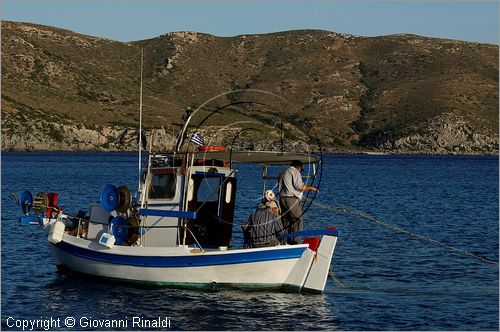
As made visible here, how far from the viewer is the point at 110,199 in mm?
28828

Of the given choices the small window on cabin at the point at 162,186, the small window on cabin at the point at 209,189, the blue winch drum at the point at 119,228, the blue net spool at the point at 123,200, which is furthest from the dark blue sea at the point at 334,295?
the small window on cabin at the point at 209,189

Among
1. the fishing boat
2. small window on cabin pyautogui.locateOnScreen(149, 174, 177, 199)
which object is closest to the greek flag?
the fishing boat

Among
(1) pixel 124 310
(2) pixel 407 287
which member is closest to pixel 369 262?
(2) pixel 407 287

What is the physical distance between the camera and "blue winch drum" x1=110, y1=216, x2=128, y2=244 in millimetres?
28781

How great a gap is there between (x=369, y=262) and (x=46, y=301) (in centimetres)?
1256

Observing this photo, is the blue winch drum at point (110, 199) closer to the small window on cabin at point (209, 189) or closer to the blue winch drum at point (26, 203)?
the small window on cabin at point (209, 189)

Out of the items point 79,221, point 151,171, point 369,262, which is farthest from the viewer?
point 369,262

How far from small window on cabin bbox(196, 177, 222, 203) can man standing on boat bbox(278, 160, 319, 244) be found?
1960 mm

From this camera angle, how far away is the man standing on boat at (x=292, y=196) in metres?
27.9

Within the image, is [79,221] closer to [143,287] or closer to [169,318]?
[143,287]

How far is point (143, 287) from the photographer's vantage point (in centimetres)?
2855

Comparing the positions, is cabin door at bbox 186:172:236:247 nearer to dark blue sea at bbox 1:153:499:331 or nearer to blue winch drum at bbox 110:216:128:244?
blue winch drum at bbox 110:216:128:244

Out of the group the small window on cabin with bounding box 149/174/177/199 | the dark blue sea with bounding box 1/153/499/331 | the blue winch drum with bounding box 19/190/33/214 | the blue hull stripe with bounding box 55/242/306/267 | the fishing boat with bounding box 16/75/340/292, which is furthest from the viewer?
the blue winch drum with bounding box 19/190/33/214

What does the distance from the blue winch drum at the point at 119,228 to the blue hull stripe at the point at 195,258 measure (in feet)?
1.89
